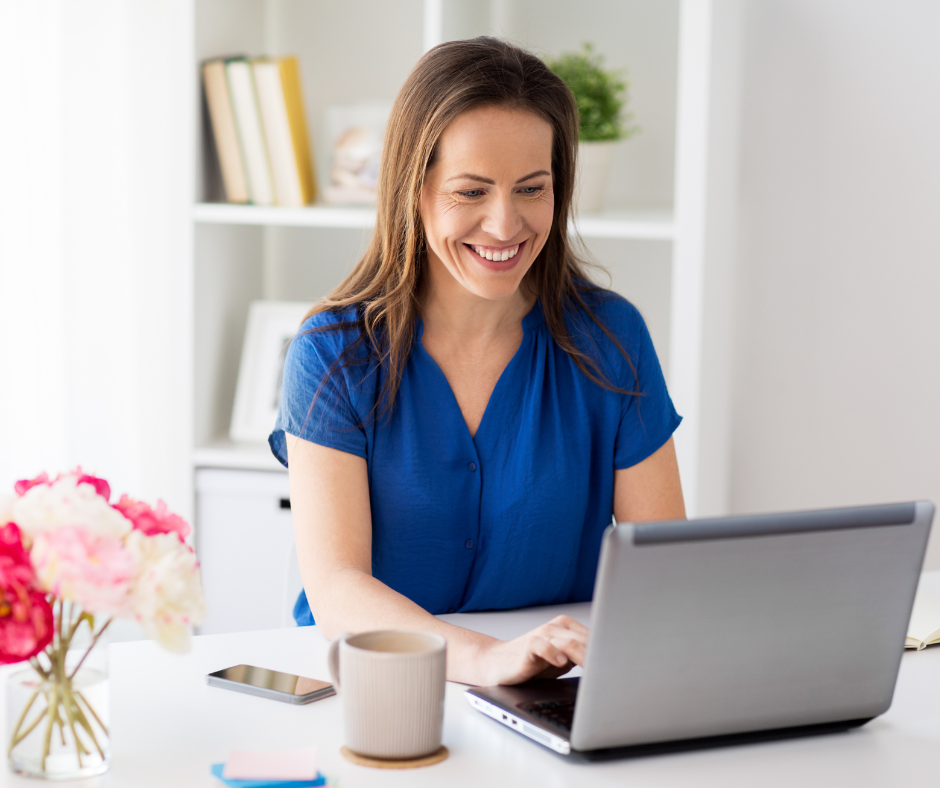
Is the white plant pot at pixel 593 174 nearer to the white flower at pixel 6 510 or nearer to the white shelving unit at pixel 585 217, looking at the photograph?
the white shelving unit at pixel 585 217

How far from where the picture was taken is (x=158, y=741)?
970 millimetres

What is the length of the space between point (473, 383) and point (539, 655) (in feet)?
1.96

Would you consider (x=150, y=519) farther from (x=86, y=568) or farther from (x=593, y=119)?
(x=593, y=119)

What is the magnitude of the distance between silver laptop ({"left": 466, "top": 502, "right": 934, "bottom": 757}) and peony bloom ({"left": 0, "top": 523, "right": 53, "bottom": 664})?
1.32 feet

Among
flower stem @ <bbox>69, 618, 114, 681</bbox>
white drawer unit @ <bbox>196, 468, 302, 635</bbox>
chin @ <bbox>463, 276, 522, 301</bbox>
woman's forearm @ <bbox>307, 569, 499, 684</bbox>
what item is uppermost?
chin @ <bbox>463, 276, 522, 301</bbox>

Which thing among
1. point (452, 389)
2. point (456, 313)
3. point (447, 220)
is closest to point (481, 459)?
point (452, 389)

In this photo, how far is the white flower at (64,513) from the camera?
84cm

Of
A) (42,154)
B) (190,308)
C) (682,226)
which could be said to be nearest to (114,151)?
(42,154)

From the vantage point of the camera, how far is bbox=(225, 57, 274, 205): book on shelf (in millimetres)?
2340

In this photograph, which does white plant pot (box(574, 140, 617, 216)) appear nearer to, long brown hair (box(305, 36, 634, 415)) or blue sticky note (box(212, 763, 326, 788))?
long brown hair (box(305, 36, 634, 415))

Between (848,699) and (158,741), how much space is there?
600 mm

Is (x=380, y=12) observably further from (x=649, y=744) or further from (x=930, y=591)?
(x=649, y=744)

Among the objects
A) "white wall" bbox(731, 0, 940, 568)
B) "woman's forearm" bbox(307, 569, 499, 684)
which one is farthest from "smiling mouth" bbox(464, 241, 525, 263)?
"white wall" bbox(731, 0, 940, 568)

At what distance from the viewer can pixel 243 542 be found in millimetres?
2422
